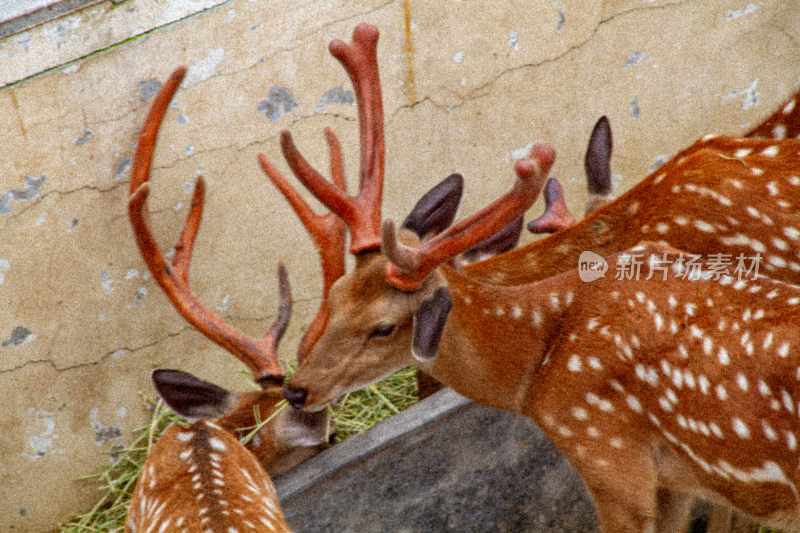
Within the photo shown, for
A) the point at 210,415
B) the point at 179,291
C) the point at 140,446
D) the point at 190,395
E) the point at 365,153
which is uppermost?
the point at 365,153

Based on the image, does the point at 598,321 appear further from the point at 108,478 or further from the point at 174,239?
the point at 108,478

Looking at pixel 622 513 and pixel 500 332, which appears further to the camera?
pixel 500 332

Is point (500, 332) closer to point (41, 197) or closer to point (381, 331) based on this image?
point (381, 331)

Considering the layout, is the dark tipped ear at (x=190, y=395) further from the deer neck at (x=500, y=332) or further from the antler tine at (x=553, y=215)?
the antler tine at (x=553, y=215)

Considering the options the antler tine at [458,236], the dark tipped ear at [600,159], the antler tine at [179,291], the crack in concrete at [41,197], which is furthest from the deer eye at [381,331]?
the crack in concrete at [41,197]

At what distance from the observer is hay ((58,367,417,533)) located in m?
3.69

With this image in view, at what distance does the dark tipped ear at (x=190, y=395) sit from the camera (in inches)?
121

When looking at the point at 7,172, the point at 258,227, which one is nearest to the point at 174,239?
the point at 258,227

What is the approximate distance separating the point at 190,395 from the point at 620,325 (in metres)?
1.37

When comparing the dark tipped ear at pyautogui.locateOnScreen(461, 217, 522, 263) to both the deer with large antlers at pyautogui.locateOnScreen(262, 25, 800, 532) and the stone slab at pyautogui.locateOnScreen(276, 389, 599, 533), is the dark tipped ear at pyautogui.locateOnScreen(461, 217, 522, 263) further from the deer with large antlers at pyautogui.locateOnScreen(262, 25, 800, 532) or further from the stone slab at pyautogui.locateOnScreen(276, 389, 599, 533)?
the stone slab at pyautogui.locateOnScreen(276, 389, 599, 533)

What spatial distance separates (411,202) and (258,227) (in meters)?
0.63

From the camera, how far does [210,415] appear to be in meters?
3.23

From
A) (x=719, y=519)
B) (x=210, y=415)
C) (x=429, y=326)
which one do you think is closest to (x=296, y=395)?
(x=429, y=326)

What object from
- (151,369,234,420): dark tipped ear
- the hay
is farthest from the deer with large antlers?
the hay
